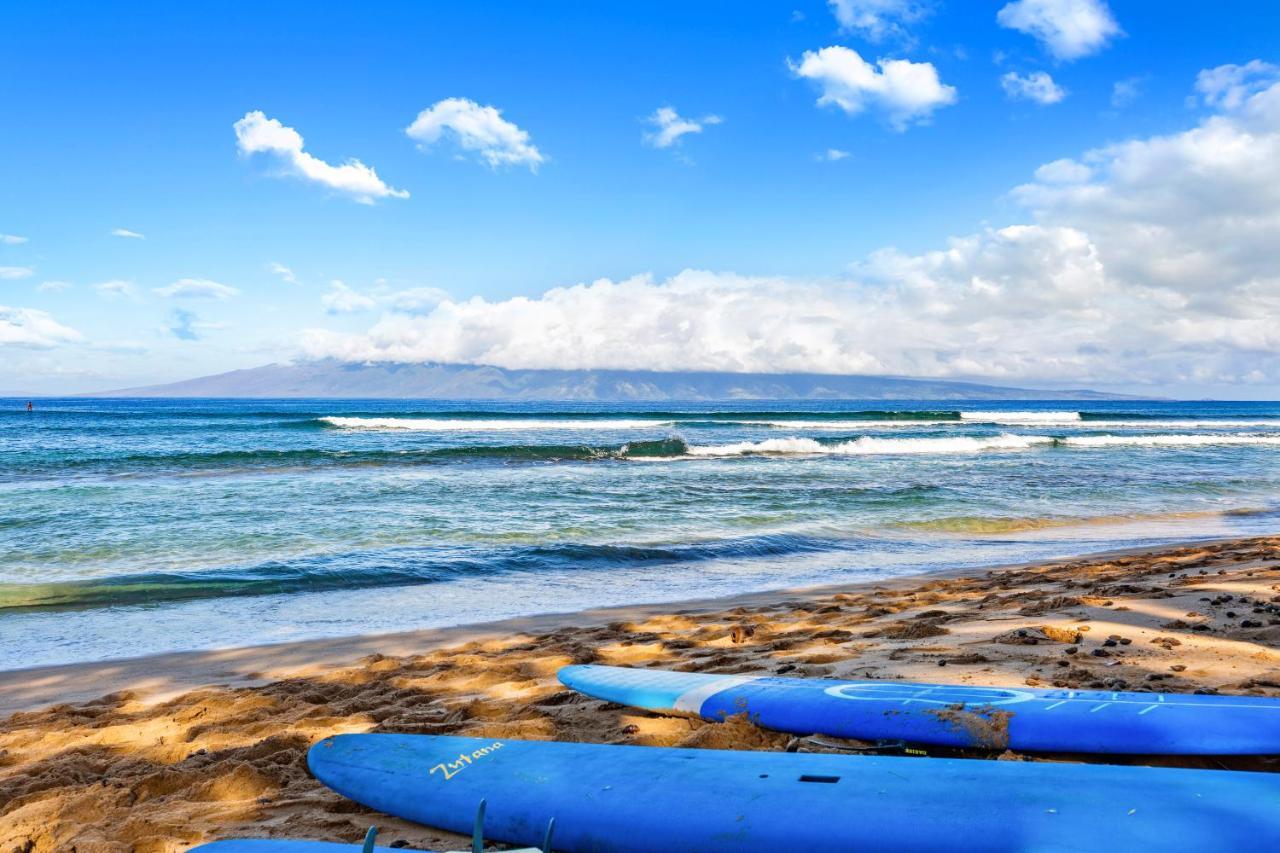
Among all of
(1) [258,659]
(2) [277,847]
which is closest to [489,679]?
(1) [258,659]

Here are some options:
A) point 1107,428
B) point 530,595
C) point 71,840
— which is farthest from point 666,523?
point 1107,428

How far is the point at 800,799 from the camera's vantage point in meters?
2.23

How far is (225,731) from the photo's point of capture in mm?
3400

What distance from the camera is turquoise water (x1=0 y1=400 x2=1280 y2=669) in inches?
239

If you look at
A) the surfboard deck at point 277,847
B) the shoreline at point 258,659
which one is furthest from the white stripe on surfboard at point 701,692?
the shoreline at point 258,659

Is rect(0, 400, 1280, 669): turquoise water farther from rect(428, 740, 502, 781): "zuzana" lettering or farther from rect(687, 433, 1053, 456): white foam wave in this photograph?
rect(428, 740, 502, 781): "zuzana" lettering

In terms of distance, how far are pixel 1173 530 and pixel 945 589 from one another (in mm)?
5420

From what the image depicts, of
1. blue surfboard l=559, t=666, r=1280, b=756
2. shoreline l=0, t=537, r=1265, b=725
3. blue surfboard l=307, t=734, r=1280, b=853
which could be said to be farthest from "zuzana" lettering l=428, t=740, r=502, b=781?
shoreline l=0, t=537, r=1265, b=725

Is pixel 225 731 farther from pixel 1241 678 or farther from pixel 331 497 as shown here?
pixel 331 497

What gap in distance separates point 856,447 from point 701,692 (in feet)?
68.4

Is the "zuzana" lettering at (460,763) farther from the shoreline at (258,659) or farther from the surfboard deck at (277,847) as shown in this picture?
the shoreline at (258,659)

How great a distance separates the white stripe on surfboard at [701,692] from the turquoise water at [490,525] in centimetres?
277

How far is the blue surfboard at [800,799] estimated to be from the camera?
1965mm

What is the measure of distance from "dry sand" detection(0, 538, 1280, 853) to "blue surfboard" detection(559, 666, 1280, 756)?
0.08m
